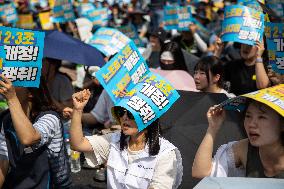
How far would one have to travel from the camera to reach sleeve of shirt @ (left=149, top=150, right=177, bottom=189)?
3180 mm

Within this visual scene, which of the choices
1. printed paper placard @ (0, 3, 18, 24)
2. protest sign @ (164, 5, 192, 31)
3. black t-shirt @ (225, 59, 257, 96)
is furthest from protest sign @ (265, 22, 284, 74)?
printed paper placard @ (0, 3, 18, 24)

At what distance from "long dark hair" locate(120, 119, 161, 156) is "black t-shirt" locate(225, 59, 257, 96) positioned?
2766mm

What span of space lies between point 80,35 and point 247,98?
288 inches

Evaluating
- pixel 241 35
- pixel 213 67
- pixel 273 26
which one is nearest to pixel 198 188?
pixel 273 26

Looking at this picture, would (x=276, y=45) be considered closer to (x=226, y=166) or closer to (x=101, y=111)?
(x=226, y=166)

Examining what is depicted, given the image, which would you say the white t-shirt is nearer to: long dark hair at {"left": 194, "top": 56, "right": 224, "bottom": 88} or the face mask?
long dark hair at {"left": 194, "top": 56, "right": 224, "bottom": 88}

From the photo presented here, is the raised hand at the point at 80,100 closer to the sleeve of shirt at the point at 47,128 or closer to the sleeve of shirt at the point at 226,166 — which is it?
the sleeve of shirt at the point at 47,128

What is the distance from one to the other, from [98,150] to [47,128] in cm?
36

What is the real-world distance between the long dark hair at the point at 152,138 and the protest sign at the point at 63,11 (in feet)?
24.9

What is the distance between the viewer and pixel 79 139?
3.32 meters

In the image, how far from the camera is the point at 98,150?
343cm

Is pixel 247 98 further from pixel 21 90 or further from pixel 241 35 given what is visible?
pixel 241 35

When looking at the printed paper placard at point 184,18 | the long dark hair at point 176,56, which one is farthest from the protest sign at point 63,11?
the long dark hair at point 176,56

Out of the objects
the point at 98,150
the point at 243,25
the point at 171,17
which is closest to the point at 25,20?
the point at 171,17
